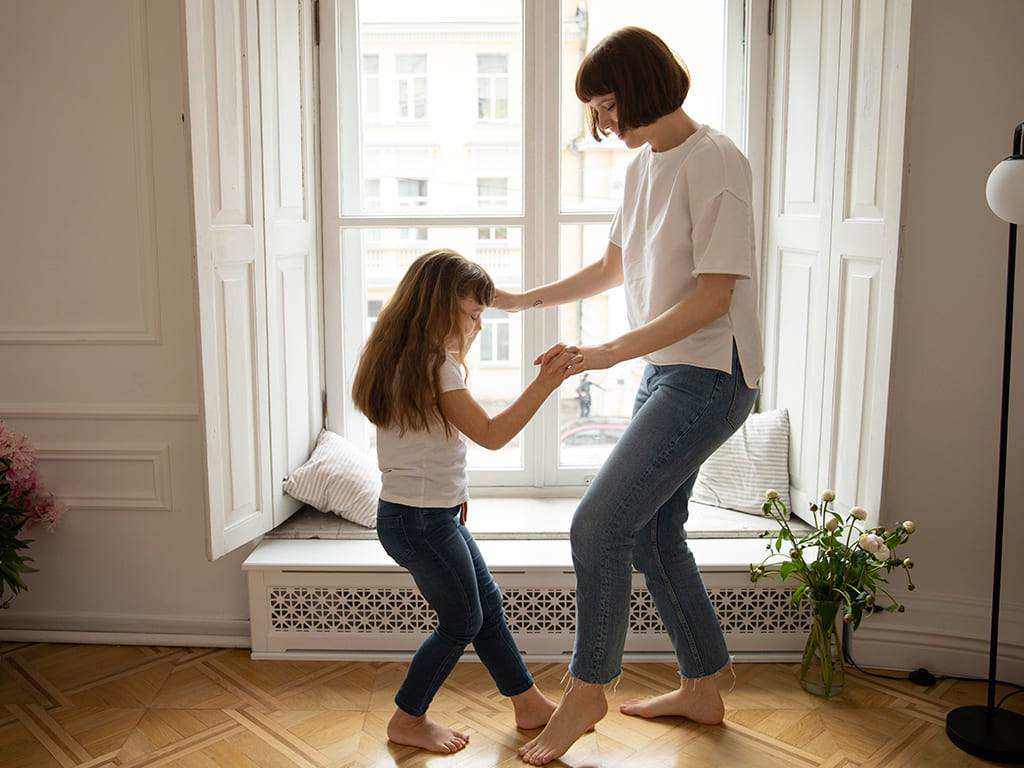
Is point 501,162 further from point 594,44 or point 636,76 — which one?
point 636,76

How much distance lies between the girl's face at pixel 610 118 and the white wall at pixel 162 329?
0.75m

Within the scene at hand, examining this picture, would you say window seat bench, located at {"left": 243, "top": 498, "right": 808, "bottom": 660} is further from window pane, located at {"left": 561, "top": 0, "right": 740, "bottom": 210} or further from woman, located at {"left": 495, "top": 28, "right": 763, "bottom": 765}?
window pane, located at {"left": 561, "top": 0, "right": 740, "bottom": 210}

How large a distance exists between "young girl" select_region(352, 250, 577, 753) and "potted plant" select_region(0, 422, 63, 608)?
1.14m

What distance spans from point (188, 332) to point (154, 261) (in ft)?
0.72

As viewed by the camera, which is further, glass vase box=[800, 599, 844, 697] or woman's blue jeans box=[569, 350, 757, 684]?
glass vase box=[800, 599, 844, 697]

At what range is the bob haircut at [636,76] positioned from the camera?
75.9 inches

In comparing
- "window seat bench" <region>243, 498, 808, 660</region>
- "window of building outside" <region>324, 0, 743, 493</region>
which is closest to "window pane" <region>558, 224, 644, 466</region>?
"window of building outside" <region>324, 0, 743, 493</region>

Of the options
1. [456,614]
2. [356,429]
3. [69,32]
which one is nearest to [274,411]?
[356,429]

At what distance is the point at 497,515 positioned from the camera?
9.83ft

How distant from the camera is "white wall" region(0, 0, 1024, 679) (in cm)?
240

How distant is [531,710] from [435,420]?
0.76m

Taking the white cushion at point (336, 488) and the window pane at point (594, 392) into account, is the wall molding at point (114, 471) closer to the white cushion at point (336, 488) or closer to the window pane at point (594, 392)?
the white cushion at point (336, 488)

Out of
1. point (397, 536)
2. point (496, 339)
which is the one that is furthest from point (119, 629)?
point (496, 339)

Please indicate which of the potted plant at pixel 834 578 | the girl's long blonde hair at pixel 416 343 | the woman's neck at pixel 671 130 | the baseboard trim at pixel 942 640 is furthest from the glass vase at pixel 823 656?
the woman's neck at pixel 671 130
